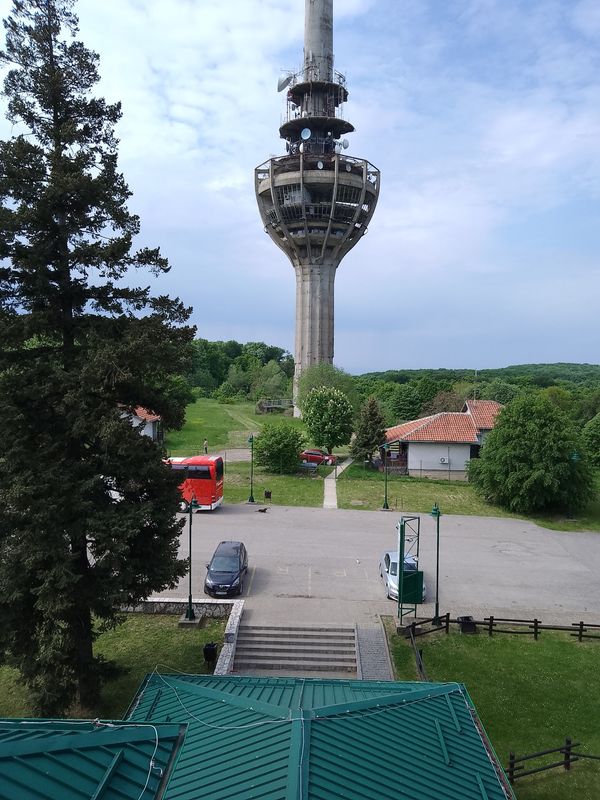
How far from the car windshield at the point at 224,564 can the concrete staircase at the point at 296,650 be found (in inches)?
113

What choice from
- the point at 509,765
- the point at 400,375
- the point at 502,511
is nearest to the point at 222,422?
the point at 502,511

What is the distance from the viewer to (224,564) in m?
20.2

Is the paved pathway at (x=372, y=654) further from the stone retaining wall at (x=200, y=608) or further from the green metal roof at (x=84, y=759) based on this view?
the green metal roof at (x=84, y=759)

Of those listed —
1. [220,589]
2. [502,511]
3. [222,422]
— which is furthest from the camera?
[222,422]

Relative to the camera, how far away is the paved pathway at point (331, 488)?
108 feet

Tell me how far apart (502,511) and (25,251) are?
1138 inches

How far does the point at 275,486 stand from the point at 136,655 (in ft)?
68.3

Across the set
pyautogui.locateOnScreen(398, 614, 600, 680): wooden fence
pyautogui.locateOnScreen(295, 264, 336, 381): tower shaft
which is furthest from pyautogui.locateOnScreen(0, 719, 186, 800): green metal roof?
pyautogui.locateOnScreen(295, 264, 336, 381): tower shaft

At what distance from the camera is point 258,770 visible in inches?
255

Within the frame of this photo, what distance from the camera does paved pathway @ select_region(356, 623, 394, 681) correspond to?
15.3m

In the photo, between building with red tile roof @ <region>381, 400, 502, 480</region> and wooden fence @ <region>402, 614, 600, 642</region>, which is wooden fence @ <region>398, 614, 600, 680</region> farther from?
building with red tile roof @ <region>381, 400, 502, 480</region>

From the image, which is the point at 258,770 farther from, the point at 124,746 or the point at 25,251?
the point at 25,251

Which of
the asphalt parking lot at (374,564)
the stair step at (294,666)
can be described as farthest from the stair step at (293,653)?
the asphalt parking lot at (374,564)

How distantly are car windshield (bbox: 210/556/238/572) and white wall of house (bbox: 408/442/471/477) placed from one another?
23.5m
